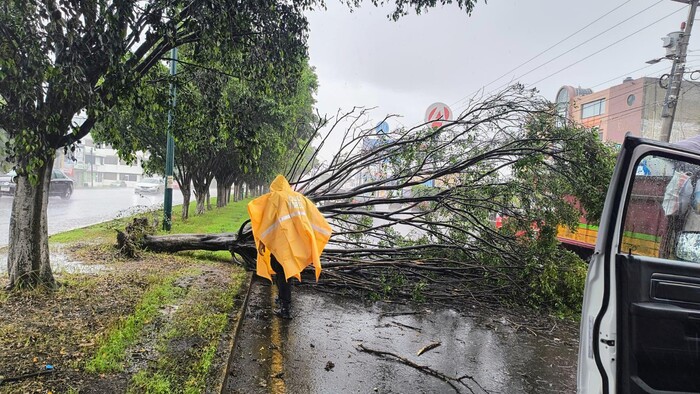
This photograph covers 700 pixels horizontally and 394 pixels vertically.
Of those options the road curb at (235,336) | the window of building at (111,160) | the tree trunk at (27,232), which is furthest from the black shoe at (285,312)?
the window of building at (111,160)

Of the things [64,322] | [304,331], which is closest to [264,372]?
[304,331]

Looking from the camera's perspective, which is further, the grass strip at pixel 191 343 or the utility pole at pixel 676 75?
the utility pole at pixel 676 75

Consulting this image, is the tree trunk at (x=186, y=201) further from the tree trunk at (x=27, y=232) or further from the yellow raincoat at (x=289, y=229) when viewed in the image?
the yellow raincoat at (x=289, y=229)

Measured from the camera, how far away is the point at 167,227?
1048 centimetres

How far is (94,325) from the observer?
3.80 metres

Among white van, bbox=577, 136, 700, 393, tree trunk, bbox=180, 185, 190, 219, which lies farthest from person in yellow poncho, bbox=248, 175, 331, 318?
tree trunk, bbox=180, 185, 190, 219

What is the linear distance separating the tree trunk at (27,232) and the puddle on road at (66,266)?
118 centimetres

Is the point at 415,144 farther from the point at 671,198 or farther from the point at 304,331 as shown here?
the point at 671,198

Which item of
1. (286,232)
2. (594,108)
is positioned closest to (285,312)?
(286,232)

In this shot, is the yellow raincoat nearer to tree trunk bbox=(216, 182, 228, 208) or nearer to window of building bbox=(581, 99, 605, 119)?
tree trunk bbox=(216, 182, 228, 208)

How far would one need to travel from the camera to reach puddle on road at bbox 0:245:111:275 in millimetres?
5648

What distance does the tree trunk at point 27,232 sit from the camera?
426 cm

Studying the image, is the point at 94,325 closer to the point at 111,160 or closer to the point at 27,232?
the point at 27,232

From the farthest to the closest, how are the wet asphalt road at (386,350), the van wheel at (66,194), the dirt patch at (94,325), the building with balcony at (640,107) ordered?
the building with balcony at (640,107) < the van wheel at (66,194) < the wet asphalt road at (386,350) < the dirt patch at (94,325)
